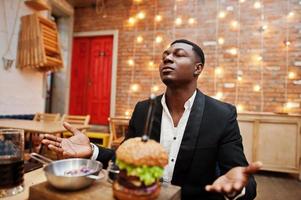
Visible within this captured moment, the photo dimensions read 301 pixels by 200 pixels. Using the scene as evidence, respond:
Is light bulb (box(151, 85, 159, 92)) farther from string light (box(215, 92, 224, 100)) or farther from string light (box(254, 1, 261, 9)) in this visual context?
string light (box(254, 1, 261, 9))

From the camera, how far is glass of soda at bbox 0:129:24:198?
749 mm

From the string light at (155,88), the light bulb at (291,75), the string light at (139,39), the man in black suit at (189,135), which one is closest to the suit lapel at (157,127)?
the man in black suit at (189,135)

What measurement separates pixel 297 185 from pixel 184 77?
3194mm

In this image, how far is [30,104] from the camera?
4082 millimetres

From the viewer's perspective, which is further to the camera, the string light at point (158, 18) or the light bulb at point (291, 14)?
the string light at point (158, 18)

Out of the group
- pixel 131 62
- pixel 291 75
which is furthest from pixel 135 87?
pixel 291 75

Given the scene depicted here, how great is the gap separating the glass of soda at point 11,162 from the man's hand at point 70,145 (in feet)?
0.50

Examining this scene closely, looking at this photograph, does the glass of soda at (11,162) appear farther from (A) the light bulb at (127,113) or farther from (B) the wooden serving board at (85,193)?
(A) the light bulb at (127,113)

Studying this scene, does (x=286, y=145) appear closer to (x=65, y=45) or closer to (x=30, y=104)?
(x=30, y=104)

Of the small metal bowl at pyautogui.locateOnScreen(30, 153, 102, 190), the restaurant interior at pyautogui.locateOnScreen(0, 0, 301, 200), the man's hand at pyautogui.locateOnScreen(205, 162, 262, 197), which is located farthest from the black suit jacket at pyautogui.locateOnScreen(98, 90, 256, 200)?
the restaurant interior at pyautogui.locateOnScreen(0, 0, 301, 200)

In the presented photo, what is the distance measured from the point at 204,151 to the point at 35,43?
11.3ft

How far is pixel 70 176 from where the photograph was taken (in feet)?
2.18

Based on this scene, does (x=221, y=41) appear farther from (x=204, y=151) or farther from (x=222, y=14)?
(x=204, y=151)

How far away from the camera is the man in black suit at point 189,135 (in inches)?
40.7
